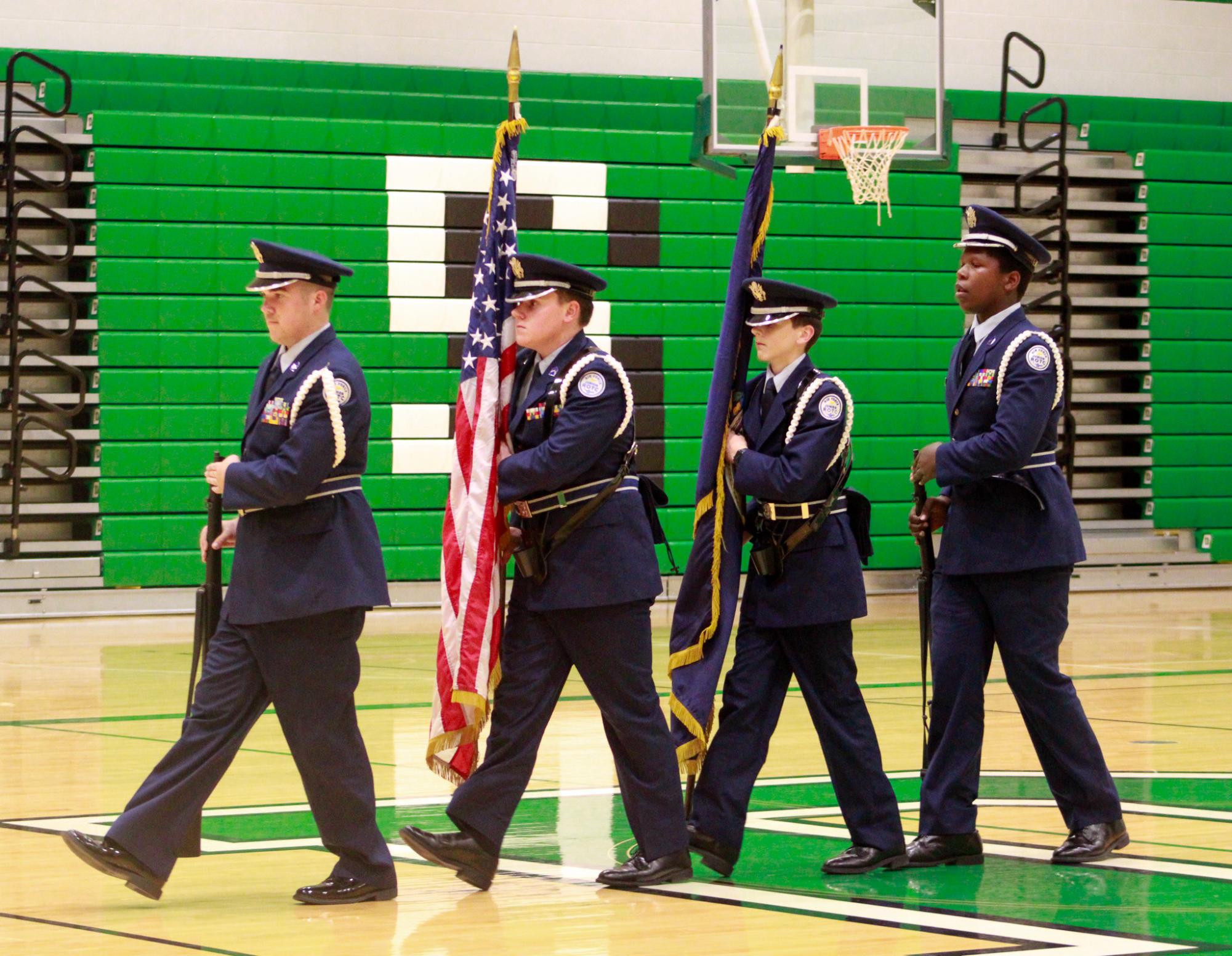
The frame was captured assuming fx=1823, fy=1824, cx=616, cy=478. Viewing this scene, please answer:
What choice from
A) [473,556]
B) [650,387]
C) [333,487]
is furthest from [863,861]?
[650,387]

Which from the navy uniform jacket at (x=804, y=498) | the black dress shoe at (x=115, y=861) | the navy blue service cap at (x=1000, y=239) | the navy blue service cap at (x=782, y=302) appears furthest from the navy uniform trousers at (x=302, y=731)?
the navy blue service cap at (x=1000, y=239)

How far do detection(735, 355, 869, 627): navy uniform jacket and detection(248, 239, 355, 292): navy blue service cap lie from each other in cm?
125

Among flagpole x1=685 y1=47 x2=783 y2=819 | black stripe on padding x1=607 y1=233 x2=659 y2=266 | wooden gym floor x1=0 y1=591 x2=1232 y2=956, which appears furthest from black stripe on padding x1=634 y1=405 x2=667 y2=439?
flagpole x1=685 y1=47 x2=783 y2=819

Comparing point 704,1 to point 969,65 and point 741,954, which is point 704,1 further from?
point 741,954

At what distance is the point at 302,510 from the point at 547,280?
921mm

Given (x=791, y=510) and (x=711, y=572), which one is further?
(x=711, y=572)

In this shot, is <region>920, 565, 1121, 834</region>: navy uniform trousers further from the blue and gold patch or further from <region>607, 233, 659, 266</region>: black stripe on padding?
<region>607, 233, 659, 266</region>: black stripe on padding

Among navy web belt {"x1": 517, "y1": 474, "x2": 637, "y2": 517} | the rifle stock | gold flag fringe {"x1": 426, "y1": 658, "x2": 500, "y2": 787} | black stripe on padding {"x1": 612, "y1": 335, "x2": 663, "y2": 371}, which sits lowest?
gold flag fringe {"x1": 426, "y1": 658, "x2": 500, "y2": 787}

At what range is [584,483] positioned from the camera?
489 cm

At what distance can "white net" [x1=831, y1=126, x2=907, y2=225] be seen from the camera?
11812mm

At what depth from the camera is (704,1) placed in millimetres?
12086

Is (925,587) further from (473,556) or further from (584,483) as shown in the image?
(473,556)

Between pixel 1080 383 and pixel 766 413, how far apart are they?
37.5 feet

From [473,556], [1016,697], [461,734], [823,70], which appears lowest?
[461,734]
